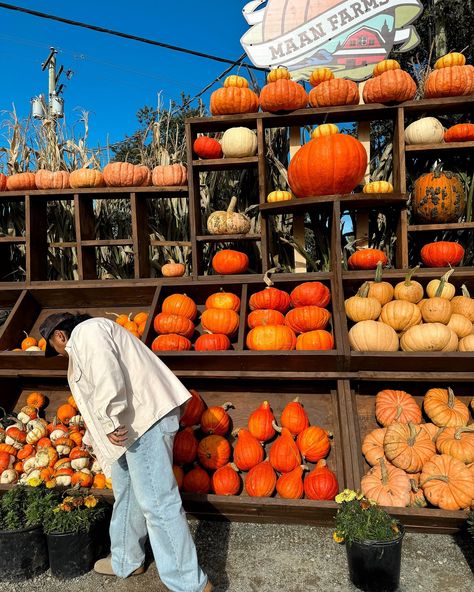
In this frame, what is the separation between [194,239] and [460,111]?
282 cm

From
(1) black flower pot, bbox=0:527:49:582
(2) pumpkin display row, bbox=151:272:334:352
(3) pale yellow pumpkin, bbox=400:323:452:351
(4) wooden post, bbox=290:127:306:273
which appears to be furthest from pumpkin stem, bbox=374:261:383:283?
(1) black flower pot, bbox=0:527:49:582

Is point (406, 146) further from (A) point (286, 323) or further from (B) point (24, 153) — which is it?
(B) point (24, 153)

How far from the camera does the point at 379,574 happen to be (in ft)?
7.72

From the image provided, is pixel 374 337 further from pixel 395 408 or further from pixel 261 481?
pixel 261 481

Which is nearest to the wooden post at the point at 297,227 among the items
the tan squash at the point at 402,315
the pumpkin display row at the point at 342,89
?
the pumpkin display row at the point at 342,89

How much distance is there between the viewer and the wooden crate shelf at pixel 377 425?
2.70 metres

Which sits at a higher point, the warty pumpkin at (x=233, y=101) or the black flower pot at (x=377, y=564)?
the warty pumpkin at (x=233, y=101)

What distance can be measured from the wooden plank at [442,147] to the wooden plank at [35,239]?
3757 millimetres

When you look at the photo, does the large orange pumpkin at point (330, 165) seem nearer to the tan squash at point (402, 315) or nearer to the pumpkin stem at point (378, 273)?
the pumpkin stem at point (378, 273)

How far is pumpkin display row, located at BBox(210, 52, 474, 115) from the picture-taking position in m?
4.14

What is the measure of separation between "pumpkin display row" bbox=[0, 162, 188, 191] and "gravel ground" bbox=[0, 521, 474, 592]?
10.9ft

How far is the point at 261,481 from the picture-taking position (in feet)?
10.2

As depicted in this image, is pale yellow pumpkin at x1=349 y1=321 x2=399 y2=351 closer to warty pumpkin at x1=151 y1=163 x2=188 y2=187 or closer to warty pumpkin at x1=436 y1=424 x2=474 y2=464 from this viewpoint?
warty pumpkin at x1=436 y1=424 x2=474 y2=464

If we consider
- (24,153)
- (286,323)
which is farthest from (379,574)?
(24,153)
